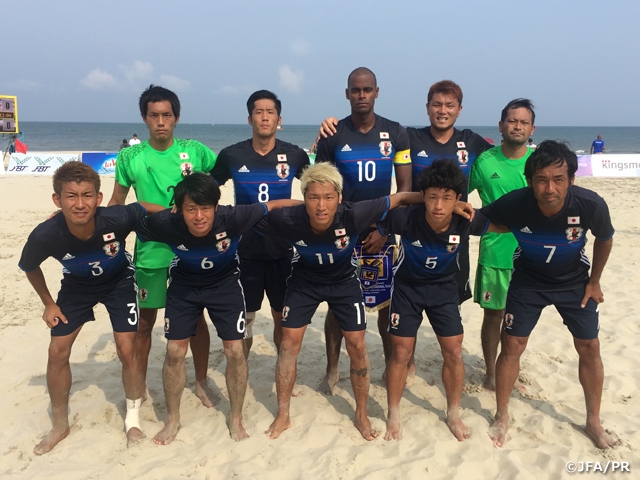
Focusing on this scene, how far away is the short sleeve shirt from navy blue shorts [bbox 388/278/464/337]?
2.13m

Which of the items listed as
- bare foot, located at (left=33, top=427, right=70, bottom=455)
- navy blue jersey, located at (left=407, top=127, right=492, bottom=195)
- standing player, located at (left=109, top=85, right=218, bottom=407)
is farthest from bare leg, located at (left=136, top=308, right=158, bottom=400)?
navy blue jersey, located at (left=407, top=127, right=492, bottom=195)

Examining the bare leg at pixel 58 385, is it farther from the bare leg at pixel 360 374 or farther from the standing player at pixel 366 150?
the standing player at pixel 366 150

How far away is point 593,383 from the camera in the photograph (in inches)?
159

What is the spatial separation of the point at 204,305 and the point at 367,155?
1986 mm

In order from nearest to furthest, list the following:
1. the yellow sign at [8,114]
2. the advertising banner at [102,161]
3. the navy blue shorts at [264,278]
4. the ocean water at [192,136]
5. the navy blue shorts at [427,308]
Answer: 1. the navy blue shorts at [427,308]
2. the navy blue shorts at [264,278]
3. the advertising banner at [102,161]
4. the yellow sign at [8,114]
5. the ocean water at [192,136]

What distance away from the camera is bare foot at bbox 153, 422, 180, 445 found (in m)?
4.11

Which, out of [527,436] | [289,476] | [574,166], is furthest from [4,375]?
[574,166]

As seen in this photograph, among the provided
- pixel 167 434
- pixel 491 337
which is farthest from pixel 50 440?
pixel 491 337

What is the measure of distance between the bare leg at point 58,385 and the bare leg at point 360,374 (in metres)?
2.29

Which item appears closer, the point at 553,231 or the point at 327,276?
the point at 553,231

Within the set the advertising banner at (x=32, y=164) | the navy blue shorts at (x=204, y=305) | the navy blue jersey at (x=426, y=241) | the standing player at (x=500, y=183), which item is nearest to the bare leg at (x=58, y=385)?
the navy blue shorts at (x=204, y=305)

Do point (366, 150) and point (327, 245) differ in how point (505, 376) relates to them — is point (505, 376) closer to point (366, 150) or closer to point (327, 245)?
point (327, 245)

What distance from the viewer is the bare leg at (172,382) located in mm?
4078

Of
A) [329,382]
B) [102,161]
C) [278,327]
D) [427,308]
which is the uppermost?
[102,161]
